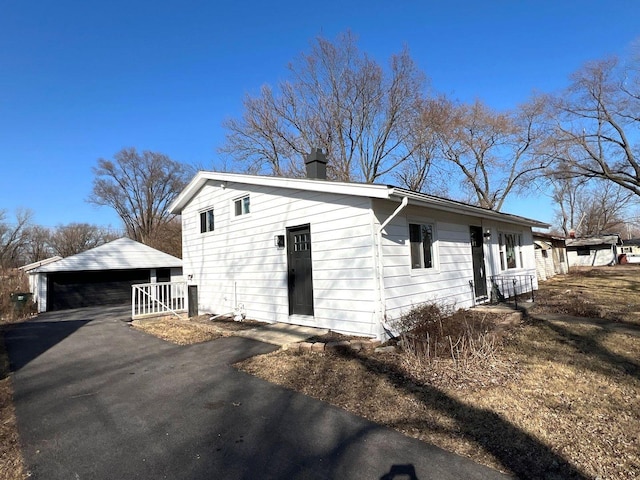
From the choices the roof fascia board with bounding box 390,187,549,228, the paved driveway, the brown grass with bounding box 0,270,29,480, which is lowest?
the paved driveway

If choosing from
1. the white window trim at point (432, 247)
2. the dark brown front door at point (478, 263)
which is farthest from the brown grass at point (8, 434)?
the dark brown front door at point (478, 263)

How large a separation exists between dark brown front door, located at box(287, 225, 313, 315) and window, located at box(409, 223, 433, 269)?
2262 millimetres

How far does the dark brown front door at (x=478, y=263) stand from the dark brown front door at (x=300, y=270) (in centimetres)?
503

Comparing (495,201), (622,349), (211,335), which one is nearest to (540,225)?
(622,349)

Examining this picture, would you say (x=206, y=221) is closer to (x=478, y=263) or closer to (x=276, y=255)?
(x=276, y=255)

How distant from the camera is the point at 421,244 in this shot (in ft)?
25.4

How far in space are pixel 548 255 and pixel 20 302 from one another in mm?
27373

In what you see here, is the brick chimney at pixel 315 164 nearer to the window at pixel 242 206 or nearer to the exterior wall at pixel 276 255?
the exterior wall at pixel 276 255

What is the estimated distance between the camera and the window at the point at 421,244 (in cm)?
746

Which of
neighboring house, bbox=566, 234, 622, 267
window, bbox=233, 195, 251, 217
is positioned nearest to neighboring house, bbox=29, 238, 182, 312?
window, bbox=233, 195, 251, 217

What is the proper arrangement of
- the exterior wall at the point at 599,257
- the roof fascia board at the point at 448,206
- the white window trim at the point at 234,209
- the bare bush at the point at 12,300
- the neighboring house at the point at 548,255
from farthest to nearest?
1. the exterior wall at the point at 599,257
2. the neighboring house at the point at 548,255
3. the bare bush at the point at 12,300
4. the white window trim at the point at 234,209
5. the roof fascia board at the point at 448,206

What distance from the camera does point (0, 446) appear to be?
317 cm

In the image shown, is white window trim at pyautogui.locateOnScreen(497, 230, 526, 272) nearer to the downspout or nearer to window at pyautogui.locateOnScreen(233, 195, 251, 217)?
the downspout

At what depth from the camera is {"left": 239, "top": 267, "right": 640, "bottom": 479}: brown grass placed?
2.74 meters
